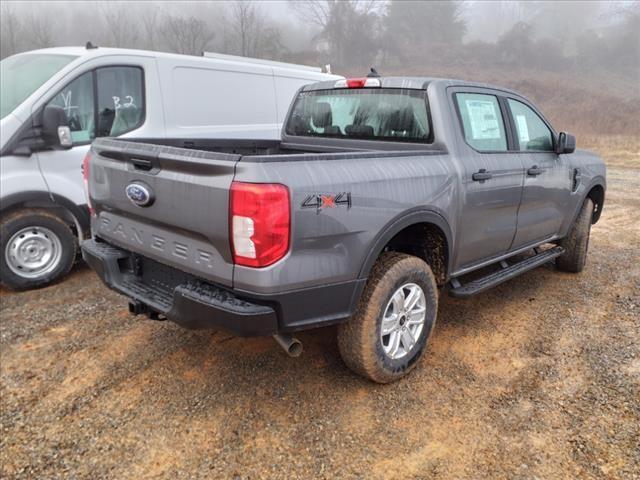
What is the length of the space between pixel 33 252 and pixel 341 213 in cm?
344

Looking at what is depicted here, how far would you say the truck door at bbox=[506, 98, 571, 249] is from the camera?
396cm

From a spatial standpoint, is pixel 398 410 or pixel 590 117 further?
pixel 590 117

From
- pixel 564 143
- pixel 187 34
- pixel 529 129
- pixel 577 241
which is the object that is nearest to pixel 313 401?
pixel 529 129

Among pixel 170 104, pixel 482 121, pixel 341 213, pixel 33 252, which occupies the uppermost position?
pixel 170 104

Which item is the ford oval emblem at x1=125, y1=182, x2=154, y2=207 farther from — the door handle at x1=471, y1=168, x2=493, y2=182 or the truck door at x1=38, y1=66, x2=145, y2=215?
the truck door at x1=38, y1=66, x2=145, y2=215

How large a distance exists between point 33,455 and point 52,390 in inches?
24.0

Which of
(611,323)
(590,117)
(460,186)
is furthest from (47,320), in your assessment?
(590,117)

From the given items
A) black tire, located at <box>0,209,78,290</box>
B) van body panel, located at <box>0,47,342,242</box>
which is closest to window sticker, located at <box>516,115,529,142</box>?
van body panel, located at <box>0,47,342,242</box>

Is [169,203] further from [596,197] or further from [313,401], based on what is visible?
[596,197]

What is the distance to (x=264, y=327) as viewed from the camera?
2301 mm

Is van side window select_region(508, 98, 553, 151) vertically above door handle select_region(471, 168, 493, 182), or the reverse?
van side window select_region(508, 98, 553, 151)

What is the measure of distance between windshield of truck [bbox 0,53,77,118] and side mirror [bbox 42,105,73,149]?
32 cm

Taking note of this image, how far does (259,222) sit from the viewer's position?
2.17 metres

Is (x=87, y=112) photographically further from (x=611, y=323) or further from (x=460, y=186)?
(x=611, y=323)
